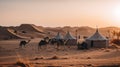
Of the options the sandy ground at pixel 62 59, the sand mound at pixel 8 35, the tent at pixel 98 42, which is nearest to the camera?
the sandy ground at pixel 62 59

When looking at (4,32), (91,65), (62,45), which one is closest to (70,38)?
(62,45)

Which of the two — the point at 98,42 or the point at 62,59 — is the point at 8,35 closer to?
the point at 98,42

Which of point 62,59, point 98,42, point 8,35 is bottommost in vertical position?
point 62,59

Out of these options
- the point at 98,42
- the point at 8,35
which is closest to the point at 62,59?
the point at 98,42

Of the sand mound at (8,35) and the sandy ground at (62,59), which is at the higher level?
the sand mound at (8,35)

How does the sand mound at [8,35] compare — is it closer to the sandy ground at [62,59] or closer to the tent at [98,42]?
the tent at [98,42]

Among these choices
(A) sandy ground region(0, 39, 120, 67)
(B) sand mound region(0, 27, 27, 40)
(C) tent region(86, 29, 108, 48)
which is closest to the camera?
(A) sandy ground region(0, 39, 120, 67)

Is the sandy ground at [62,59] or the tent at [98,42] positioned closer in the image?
the sandy ground at [62,59]

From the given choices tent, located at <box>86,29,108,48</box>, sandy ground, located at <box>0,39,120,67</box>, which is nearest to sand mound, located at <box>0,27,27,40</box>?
tent, located at <box>86,29,108,48</box>

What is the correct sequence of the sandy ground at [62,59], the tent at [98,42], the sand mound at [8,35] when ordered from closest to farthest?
the sandy ground at [62,59] → the tent at [98,42] → the sand mound at [8,35]

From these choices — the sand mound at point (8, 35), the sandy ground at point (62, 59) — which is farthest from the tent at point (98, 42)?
the sand mound at point (8, 35)

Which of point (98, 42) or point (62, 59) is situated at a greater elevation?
point (98, 42)

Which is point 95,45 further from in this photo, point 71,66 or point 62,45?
point 71,66

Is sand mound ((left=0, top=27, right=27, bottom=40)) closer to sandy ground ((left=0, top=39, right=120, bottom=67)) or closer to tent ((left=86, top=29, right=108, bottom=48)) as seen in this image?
tent ((left=86, top=29, right=108, bottom=48))
